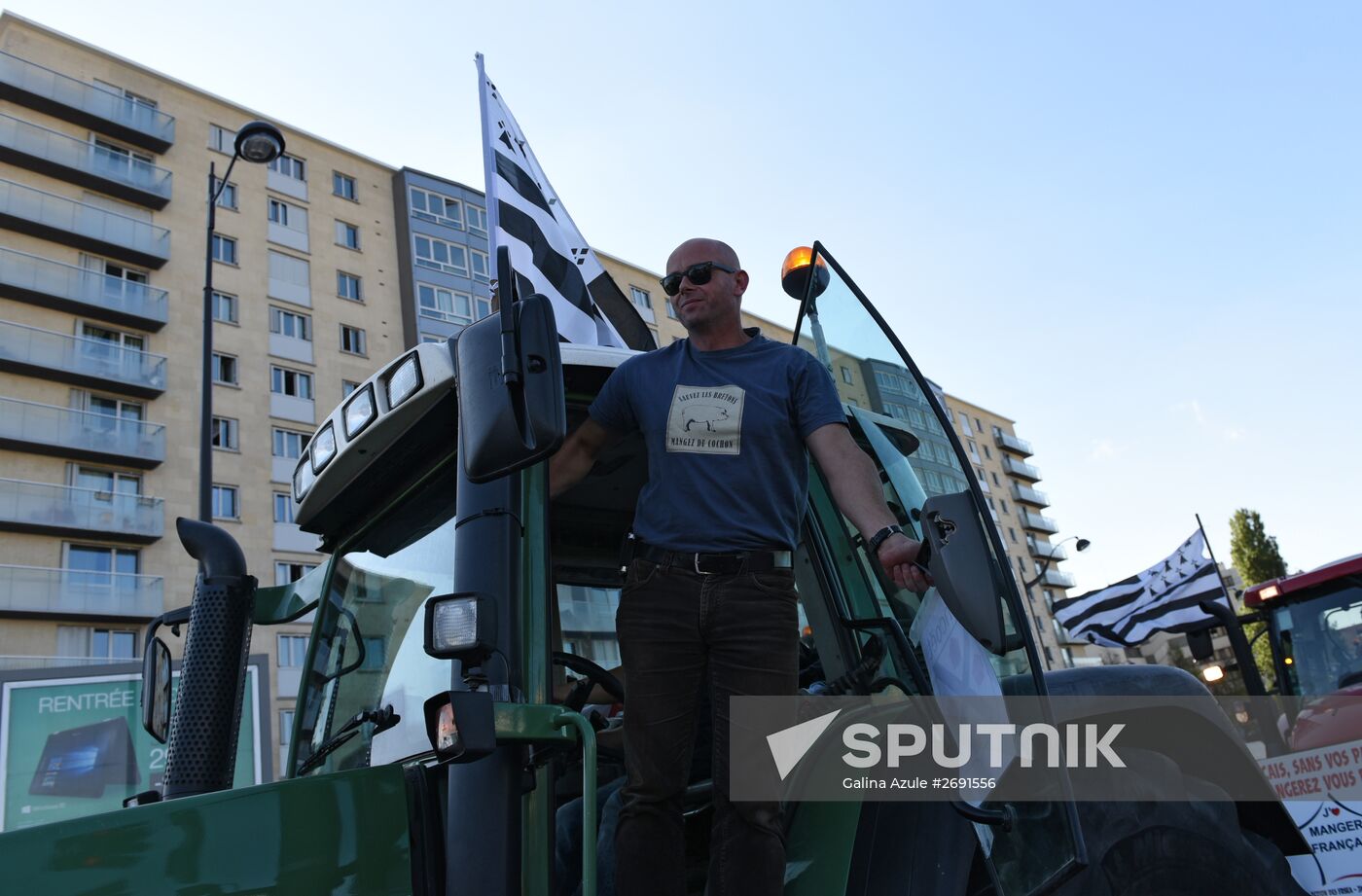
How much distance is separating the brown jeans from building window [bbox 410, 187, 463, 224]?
129ft

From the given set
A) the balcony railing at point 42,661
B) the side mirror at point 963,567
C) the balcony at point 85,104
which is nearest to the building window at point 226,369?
the balcony at point 85,104

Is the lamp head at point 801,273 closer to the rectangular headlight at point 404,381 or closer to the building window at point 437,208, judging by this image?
the rectangular headlight at point 404,381

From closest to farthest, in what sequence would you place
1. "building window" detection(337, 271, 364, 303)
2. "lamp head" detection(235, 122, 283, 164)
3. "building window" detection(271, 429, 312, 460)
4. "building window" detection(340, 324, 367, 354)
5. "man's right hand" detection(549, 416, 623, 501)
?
"man's right hand" detection(549, 416, 623, 501)
"lamp head" detection(235, 122, 283, 164)
"building window" detection(271, 429, 312, 460)
"building window" detection(340, 324, 367, 354)
"building window" detection(337, 271, 364, 303)

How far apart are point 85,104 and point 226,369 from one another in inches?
362

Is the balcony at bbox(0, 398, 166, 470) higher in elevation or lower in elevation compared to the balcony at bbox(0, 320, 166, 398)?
lower

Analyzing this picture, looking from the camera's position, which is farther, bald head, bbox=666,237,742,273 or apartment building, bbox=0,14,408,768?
apartment building, bbox=0,14,408,768

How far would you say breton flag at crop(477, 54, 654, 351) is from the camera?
187 inches

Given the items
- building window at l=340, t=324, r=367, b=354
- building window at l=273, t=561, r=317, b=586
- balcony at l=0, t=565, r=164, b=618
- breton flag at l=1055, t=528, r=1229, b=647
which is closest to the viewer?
breton flag at l=1055, t=528, r=1229, b=647

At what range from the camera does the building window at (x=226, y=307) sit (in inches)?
1303

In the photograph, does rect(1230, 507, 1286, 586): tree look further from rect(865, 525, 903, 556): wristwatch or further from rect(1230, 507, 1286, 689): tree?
rect(865, 525, 903, 556): wristwatch

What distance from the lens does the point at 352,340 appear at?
119ft

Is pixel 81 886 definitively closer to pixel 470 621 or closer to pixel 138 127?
pixel 470 621

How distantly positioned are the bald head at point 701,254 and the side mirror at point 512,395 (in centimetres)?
82

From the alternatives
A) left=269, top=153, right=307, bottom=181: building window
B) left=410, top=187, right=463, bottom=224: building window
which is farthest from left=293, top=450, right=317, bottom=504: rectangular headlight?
left=410, top=187, right=463, bottom=224: building window
